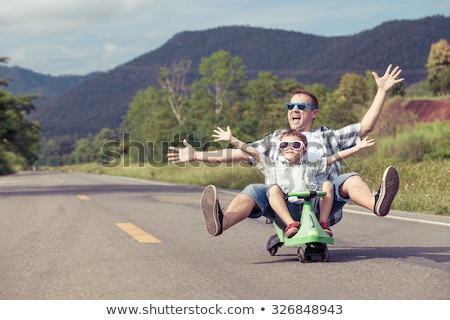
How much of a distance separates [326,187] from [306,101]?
774 mm

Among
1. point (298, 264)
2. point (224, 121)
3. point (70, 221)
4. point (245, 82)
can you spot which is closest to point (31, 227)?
point (70, 221)

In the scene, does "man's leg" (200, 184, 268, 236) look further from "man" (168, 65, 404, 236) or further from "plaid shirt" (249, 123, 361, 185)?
"plaid shirt" (249, 123, 361, 185)

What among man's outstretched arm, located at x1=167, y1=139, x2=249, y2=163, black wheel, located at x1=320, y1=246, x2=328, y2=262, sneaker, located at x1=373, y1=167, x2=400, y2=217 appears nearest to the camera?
sneaker, located at x1=373, y1=167, x2=400, y2=217

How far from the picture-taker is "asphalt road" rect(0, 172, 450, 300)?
5.34 meters

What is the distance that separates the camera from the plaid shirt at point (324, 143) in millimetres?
6906

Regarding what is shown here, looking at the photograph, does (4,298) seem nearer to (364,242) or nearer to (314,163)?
(314,163)

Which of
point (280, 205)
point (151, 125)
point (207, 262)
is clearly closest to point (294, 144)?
point (280, 205)

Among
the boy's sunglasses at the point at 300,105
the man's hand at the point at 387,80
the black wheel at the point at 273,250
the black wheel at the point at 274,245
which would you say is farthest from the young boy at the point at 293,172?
the man's hand at the point at 387,80

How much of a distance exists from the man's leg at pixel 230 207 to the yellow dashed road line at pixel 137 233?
1.99 metres

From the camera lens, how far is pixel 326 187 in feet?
22.0

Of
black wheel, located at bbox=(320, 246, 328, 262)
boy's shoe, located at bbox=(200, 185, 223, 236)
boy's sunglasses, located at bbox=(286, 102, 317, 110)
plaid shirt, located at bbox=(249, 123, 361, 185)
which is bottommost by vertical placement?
black wheel, located at bbox=(320, 246, 328, 262)

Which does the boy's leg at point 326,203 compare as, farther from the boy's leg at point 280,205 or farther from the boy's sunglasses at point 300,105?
the boy's sunglasses at point 300,105

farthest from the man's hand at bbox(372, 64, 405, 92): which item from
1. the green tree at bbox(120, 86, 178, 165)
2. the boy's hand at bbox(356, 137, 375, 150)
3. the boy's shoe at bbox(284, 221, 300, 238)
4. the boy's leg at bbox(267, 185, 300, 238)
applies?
the green tree at bbox(120, 86, 178, 165)

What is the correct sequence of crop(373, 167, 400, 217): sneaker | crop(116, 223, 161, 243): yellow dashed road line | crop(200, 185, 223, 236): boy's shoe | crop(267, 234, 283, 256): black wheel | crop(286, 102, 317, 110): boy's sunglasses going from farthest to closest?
crop(116, 223, 161, 243): yellow dashed road line
crop(267, 234, 283, 256): black wheel
crop(286, 102, 317, 110): boy's sunglasses
crop(200, 185, 223, 236): boy's shoe
crop(373, 167, 400, 217): sneaker
